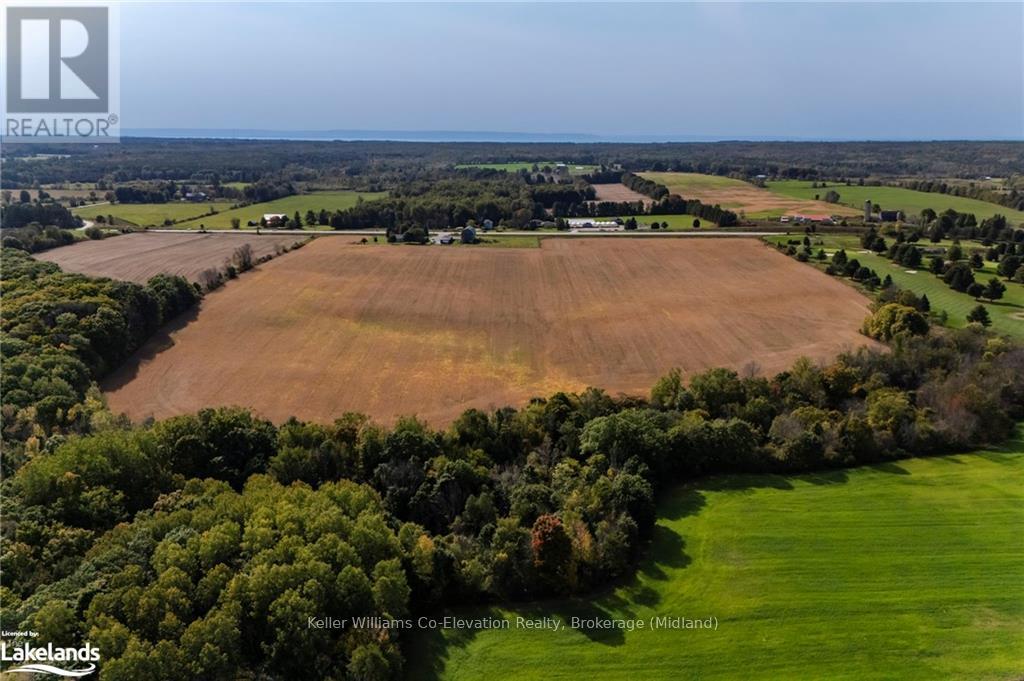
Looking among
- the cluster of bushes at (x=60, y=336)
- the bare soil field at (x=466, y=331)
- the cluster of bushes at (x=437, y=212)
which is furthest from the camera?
the cluster of bushes at (x=437, y=212)

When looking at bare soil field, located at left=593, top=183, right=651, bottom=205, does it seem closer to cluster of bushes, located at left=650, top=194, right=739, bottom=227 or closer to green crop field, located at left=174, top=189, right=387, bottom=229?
cluster of bushes, located at left=650, top=194, right=739, bottom=227

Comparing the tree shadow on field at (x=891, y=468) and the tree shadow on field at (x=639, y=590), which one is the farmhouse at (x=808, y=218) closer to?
the tree shadow on field at (x=891, y=468)

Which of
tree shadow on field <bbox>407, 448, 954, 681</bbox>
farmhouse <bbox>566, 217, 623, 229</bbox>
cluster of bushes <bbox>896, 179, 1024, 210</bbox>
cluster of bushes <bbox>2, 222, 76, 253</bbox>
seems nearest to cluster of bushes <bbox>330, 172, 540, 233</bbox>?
farmhouse <bbox>566, 217, 623, 229</bbox>

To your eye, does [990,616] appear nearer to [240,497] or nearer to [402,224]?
[240,497]

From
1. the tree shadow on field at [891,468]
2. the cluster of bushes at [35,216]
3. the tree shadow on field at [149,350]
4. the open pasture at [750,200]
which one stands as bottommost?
the tree shadow on field at [891,468]

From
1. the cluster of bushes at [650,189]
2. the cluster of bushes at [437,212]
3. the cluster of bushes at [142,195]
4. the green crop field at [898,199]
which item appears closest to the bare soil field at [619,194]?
the cluster of bushes at [650,189]

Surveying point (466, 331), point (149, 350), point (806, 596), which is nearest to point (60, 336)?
point (149, 350)

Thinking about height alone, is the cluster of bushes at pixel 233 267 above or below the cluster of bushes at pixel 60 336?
above
